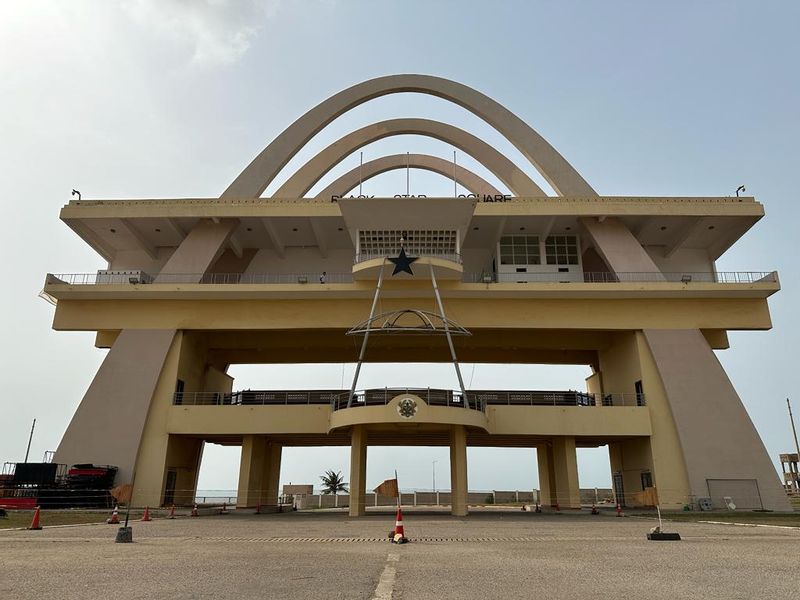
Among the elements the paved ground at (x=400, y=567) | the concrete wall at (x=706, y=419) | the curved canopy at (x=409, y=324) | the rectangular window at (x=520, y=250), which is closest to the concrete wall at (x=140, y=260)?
the curved canopy at (x=409, y=324)

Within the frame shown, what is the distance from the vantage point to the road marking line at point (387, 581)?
7.01m

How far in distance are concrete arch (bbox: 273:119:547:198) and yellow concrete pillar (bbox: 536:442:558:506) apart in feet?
60.3

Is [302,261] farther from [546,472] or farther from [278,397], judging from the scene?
[546,472]

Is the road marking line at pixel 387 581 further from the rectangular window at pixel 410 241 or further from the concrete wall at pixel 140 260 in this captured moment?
the concrete wall at pixel 140 260

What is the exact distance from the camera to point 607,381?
129ft

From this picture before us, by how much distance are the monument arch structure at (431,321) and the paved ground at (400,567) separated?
1386 centimetres

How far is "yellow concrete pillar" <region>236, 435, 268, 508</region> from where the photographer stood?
32.2m

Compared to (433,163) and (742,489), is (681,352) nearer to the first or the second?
(742,489)

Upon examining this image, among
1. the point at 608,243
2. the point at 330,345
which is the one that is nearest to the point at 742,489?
the point at 608,243

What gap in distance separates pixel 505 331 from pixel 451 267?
7921 millimetres

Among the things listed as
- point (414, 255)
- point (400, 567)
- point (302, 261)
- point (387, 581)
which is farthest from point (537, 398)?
point (387, 581)

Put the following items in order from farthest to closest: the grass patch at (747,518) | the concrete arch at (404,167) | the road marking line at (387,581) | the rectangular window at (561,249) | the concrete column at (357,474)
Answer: the concrete arch at (404,167)
the rectangular window at (561,249)
the concrete column at (357,474)
the grass patch at (747,518)
the road marking line at (387,581)

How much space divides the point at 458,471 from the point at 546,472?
43.4 feet

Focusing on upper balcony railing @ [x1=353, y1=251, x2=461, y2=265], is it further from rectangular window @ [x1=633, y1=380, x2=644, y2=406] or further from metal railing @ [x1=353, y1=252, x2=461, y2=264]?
rectangular window @ [x1=633, y1=380, x2=644, y2=406]
